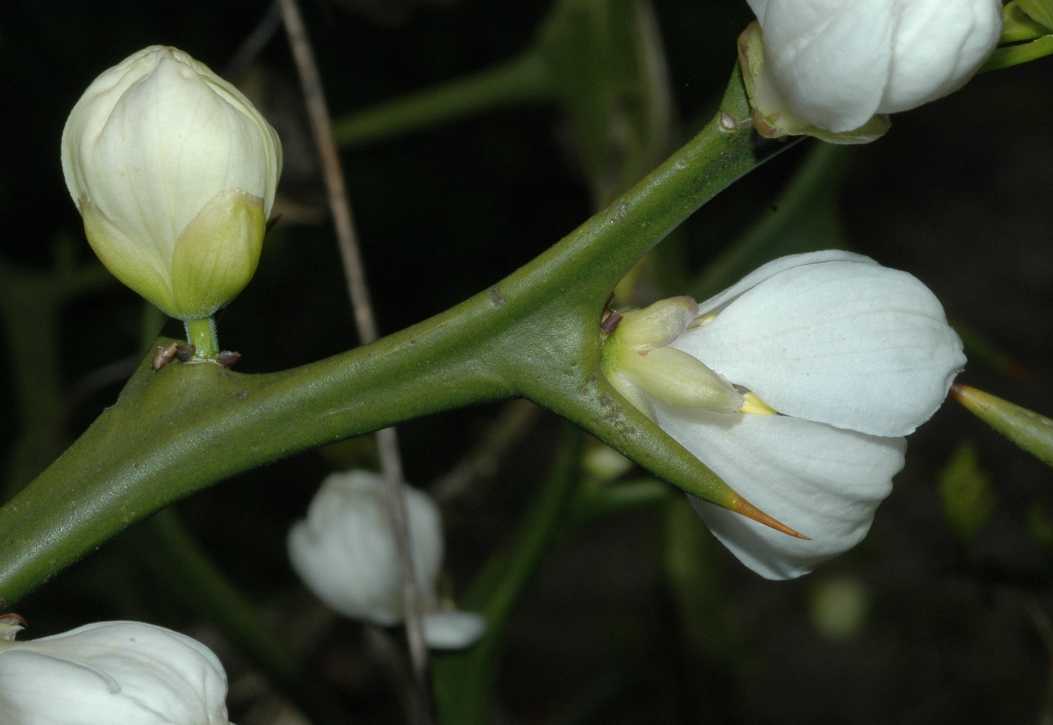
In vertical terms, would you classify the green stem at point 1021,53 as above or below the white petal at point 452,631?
above

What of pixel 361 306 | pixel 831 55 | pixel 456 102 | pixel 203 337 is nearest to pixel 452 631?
pixel 361 306

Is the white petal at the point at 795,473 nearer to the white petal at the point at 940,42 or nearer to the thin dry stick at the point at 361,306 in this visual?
the white petal at the point at 940,42

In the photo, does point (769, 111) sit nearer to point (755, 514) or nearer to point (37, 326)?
point (755, 514)

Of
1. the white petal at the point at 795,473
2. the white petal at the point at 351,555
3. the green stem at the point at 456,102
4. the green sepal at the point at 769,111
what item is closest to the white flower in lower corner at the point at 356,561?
the white petal at the point at 351,555

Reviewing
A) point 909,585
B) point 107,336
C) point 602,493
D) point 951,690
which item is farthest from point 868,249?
point 602,493

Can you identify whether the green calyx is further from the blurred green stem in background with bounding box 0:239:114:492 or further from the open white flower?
the blurred green stem in background with bounding box 0:239:114:492

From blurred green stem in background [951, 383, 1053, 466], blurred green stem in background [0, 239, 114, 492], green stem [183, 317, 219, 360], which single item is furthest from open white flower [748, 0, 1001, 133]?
blurred green stem in background [0, 239, 114, 492]
